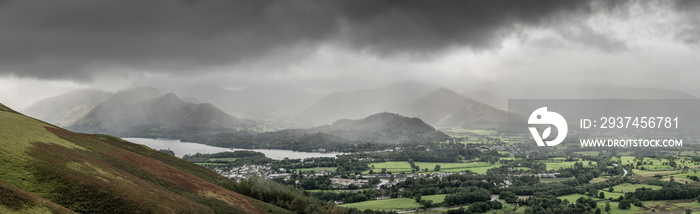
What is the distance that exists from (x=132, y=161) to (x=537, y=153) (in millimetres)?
145374

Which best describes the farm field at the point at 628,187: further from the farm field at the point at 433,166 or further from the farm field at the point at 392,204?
the farm field at the point at 392,204

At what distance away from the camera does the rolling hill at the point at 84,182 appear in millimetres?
24150

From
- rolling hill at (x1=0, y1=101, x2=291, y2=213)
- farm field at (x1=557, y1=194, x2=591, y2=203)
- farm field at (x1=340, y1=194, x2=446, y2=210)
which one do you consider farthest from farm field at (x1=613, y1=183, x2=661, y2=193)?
rolling hill at (x1=0, y1=101, x2=291, y2=213)

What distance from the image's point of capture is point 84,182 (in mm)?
26766

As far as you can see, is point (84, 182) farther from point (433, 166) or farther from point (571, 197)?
point (433, 166)

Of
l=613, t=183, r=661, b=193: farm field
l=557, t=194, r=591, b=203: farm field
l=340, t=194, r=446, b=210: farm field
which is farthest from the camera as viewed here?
l=613, t=183, r=661, b=193: farm field

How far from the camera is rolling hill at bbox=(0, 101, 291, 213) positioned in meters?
24.1

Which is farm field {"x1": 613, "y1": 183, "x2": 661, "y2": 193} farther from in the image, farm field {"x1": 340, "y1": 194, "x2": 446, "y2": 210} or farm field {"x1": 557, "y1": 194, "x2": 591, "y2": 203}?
farm field {"x1": 340, "y1": 194, "x2": 446, "y2": 210}

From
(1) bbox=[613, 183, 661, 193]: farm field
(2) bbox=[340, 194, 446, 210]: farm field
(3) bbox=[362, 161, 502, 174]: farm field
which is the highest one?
(3) bbox=[362, 161, 502, 174]: farm field

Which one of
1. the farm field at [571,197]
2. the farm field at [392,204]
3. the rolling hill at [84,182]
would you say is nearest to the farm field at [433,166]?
the farm field at [571,197]

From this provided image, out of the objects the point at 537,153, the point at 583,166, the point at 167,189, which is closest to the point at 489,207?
the point at 167,189

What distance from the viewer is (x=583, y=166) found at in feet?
380

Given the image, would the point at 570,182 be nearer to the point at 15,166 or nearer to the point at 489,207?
the point at 489,207

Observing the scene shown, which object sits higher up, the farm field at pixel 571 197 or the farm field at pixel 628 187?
the farm field at pixel 628 187
